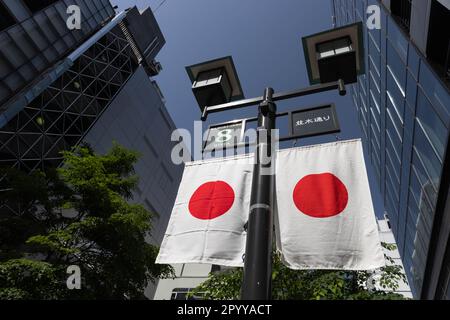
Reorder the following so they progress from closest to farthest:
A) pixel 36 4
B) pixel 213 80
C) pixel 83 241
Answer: pixel 213 80, pixel 83 241, pixel 36 4

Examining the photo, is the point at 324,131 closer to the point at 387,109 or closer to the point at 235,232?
the point at 235,232

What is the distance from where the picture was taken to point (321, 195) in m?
3.46

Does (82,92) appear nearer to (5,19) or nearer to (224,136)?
(5,19)

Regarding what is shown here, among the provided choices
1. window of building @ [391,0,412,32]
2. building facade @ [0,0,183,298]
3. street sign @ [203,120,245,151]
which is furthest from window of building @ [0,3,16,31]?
window of building @ [391,0,412,32]

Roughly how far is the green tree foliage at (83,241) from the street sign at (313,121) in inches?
274

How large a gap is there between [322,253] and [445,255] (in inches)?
498

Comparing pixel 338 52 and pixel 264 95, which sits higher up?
pixel 338 52

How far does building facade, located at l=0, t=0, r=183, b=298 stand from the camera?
20.0m

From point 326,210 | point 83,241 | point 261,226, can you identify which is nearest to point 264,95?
point 326,210

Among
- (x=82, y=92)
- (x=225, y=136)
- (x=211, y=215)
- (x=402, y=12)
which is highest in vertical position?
(x=82, y=92)

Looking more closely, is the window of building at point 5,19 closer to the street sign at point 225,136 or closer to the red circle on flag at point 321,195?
the street sign at point 225,136

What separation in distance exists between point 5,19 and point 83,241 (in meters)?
19.1

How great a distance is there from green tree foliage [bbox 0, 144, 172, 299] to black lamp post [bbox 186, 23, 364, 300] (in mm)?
6023

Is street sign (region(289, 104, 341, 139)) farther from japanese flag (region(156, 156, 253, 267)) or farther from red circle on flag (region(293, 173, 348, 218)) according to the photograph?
japanese flag (region(156, 156, 253, 267))
